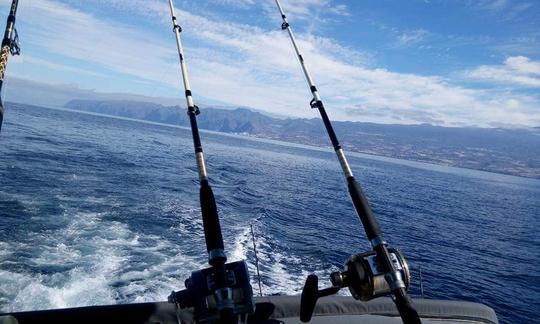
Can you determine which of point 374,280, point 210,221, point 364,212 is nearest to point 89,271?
point 210,221

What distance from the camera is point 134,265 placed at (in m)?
12.6

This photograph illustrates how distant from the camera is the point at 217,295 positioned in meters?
2.09

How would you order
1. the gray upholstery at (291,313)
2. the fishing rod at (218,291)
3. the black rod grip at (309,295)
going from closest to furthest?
the fishing rod at (218,291)
the black rod grip at (309,295)
the gray upholstery at (291,313)

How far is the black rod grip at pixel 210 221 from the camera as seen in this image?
2479mm

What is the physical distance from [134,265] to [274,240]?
9562 millimetres

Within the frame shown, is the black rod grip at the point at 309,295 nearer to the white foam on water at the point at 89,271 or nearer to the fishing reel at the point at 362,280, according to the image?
the fishing reel at the point at 362,280

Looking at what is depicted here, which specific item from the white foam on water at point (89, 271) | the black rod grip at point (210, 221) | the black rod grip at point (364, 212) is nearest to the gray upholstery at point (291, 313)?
the black rod grip at point (364, 212)

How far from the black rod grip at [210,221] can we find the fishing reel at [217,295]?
20 centimetres

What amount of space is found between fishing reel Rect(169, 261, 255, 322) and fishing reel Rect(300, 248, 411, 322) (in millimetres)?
560

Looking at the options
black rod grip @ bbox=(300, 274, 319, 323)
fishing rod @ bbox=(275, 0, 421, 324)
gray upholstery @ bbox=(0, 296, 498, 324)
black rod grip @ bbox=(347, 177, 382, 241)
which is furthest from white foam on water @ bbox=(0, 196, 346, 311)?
fishing rod @ bbox=(275, 0, 421, 324)

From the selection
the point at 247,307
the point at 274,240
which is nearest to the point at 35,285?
the point at 247,307

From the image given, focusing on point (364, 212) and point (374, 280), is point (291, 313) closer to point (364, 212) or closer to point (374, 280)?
point (364, 212)

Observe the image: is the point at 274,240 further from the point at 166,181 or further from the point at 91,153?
Result: the point at 91,153

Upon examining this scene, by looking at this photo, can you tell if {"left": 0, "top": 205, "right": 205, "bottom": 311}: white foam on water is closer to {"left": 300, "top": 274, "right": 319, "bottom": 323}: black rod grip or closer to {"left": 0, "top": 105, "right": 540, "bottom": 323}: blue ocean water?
{"left": 0, "top": 105, "right": 540, "bottom": 323}: blue ocean water
